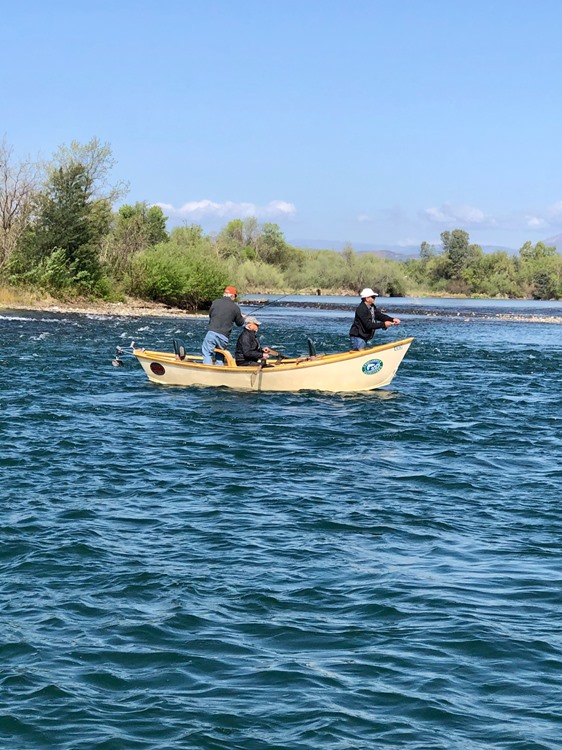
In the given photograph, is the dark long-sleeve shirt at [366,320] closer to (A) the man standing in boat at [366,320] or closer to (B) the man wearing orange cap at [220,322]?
(A) the man standing in boat at [366,320]

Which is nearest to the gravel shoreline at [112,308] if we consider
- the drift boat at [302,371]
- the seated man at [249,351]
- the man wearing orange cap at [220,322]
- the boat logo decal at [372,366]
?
the drift boat at [302,371]

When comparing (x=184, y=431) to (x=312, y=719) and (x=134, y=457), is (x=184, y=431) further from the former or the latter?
(x=312, y=719)

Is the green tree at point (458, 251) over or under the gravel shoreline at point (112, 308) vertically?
over

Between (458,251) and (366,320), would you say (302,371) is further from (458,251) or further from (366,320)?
(458,251)

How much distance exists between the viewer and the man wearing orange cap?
21.2 m

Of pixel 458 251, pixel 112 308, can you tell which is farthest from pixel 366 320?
pixel 458 251

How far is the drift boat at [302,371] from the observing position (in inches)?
817

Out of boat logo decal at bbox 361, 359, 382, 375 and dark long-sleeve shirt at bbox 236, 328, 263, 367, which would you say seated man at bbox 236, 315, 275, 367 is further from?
boat logo decal at bbox 361, 359, 382, 375

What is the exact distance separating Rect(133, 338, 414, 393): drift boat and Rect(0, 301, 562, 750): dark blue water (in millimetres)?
2966

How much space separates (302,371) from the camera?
20.9 meters

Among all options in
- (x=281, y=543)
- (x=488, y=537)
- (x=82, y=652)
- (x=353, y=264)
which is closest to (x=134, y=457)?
(x=281, y=543)

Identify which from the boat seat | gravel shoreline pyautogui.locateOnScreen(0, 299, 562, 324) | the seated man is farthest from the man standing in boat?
gravel shoreline pyautogui.locateOnScreen(0, 299, 562, 324)

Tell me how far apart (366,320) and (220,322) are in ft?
9.66

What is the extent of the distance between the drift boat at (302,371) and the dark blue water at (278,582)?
9.73 ft
